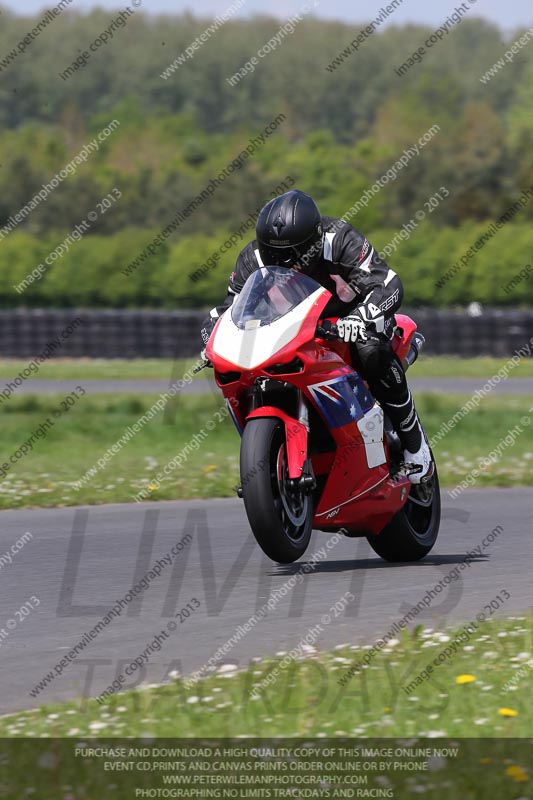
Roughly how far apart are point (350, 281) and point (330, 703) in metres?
3.01

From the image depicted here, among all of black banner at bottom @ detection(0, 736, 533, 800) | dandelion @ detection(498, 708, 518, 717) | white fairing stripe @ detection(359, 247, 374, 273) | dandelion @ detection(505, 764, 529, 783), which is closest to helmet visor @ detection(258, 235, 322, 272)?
white fairing stripe @ detection(359, 247, 374, 273)

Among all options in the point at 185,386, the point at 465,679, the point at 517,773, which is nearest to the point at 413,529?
the point at 465,679

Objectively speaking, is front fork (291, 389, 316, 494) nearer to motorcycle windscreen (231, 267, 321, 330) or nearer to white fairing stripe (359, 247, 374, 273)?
motorcycle windscreen (231, 267, 321, 330)

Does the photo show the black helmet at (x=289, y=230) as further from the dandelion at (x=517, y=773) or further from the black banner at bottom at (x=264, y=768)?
the dandelion at (x=517, y=773)

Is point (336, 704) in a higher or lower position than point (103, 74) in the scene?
higher

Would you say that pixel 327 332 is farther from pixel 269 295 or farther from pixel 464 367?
pixel 464 367

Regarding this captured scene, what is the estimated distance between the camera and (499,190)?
54469mm

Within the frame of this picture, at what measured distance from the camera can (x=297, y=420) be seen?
6734 millimetres

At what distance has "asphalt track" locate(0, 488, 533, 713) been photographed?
18.0 ft

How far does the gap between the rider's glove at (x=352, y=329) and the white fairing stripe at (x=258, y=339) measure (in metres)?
0.18

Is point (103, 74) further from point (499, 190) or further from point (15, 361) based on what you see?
point (15, 361)

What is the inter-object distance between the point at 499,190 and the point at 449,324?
27.4 meters

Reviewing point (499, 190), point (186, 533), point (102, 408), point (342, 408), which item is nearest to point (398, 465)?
point (342, 408)

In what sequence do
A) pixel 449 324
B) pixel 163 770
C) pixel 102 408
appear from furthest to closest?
pixel 449 324
pixel 102 408
pixel 163 770
